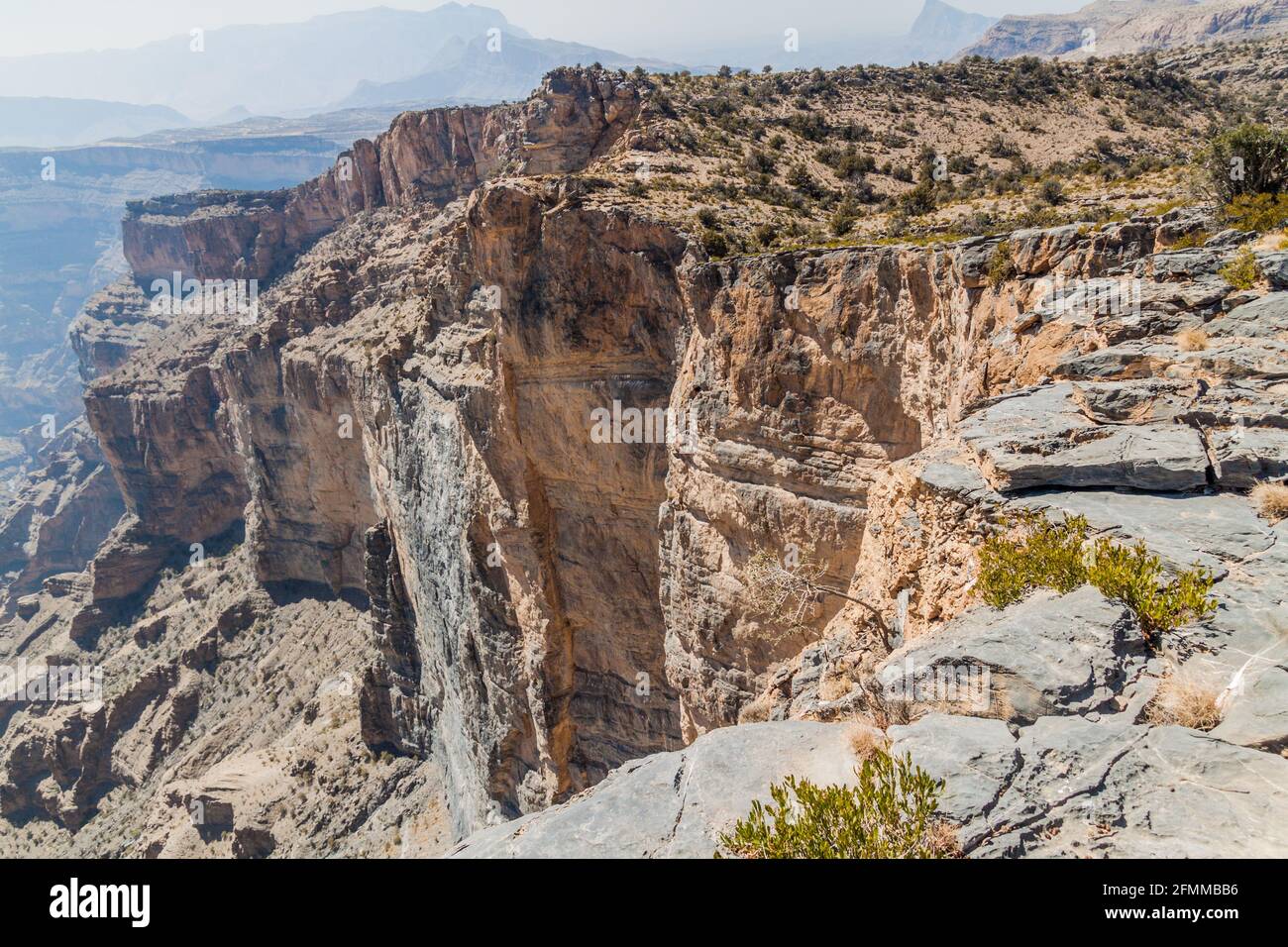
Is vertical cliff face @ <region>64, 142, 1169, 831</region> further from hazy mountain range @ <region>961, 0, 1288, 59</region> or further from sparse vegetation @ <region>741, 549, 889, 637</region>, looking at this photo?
hazy mountain range @ <region>961, 0, 1288, 59</region>

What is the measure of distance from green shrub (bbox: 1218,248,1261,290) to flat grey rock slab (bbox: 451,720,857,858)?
7.58 m

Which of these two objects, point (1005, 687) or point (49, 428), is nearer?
point (1005, 687)

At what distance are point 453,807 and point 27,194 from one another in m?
246

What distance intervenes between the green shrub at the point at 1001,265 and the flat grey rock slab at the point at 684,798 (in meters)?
8.40

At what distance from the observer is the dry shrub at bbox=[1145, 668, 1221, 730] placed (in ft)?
16.7

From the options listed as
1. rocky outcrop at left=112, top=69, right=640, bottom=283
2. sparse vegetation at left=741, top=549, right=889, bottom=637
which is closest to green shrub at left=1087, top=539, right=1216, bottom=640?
sparse vegetation at left=741, top=549, right=889, bottom=637

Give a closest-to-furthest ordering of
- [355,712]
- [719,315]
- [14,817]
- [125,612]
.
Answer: [719,315]
[355,712]
[14,817]
[125,612]

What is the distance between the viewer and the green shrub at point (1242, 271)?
8938 millimetres

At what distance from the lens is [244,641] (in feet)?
168

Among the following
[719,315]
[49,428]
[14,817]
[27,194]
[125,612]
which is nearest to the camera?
[719,315]

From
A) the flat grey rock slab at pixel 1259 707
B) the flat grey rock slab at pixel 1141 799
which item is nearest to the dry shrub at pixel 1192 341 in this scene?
the flat grey rock slab at pixel 1259 707

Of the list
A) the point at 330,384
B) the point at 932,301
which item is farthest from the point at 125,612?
the point at 932,301

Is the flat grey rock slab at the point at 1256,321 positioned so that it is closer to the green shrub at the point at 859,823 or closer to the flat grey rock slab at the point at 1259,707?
the flat grey rock slab at the point at 1259,707

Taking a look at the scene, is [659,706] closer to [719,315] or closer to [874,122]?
[719,315]
